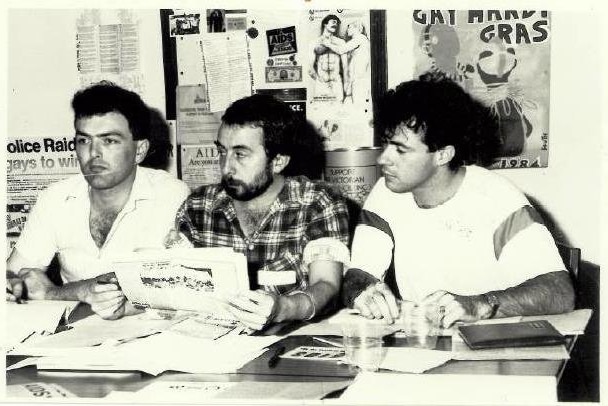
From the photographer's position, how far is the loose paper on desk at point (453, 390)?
100cm

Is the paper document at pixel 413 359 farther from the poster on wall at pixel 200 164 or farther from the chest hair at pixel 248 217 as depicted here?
the poster on wall at pixel 200 164

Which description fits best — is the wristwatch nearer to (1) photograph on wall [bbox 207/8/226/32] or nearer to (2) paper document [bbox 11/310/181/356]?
(2) paper document [bbox 11/310/181/356]

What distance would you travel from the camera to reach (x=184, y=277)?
139cm

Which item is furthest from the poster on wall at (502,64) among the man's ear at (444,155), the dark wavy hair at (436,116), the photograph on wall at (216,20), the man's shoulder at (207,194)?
the man's shoulder at (207,194)

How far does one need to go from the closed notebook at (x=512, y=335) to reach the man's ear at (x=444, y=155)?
71 centimetres

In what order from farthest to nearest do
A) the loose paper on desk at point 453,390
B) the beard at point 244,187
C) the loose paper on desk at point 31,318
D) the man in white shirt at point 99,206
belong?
the man in white shirt at point 99,206
the beard at point 244,187
the loose paper on desk at point 31,318
the loose paper on desk at point 453,390

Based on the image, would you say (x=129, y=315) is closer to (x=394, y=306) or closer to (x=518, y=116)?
(x=394, y=306)

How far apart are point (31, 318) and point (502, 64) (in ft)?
5.71

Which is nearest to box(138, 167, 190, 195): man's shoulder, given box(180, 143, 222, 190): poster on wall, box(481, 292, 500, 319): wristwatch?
box(180, 143, 222, 190): poster on wall

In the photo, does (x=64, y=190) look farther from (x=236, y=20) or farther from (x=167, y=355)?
(x=167, y=355)

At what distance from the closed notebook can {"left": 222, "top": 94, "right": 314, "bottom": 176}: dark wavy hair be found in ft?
2.88

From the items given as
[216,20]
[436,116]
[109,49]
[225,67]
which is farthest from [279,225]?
[109,49]

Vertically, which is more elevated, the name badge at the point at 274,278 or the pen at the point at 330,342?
the name badge at the point at 274,278

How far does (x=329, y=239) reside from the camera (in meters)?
1.77
